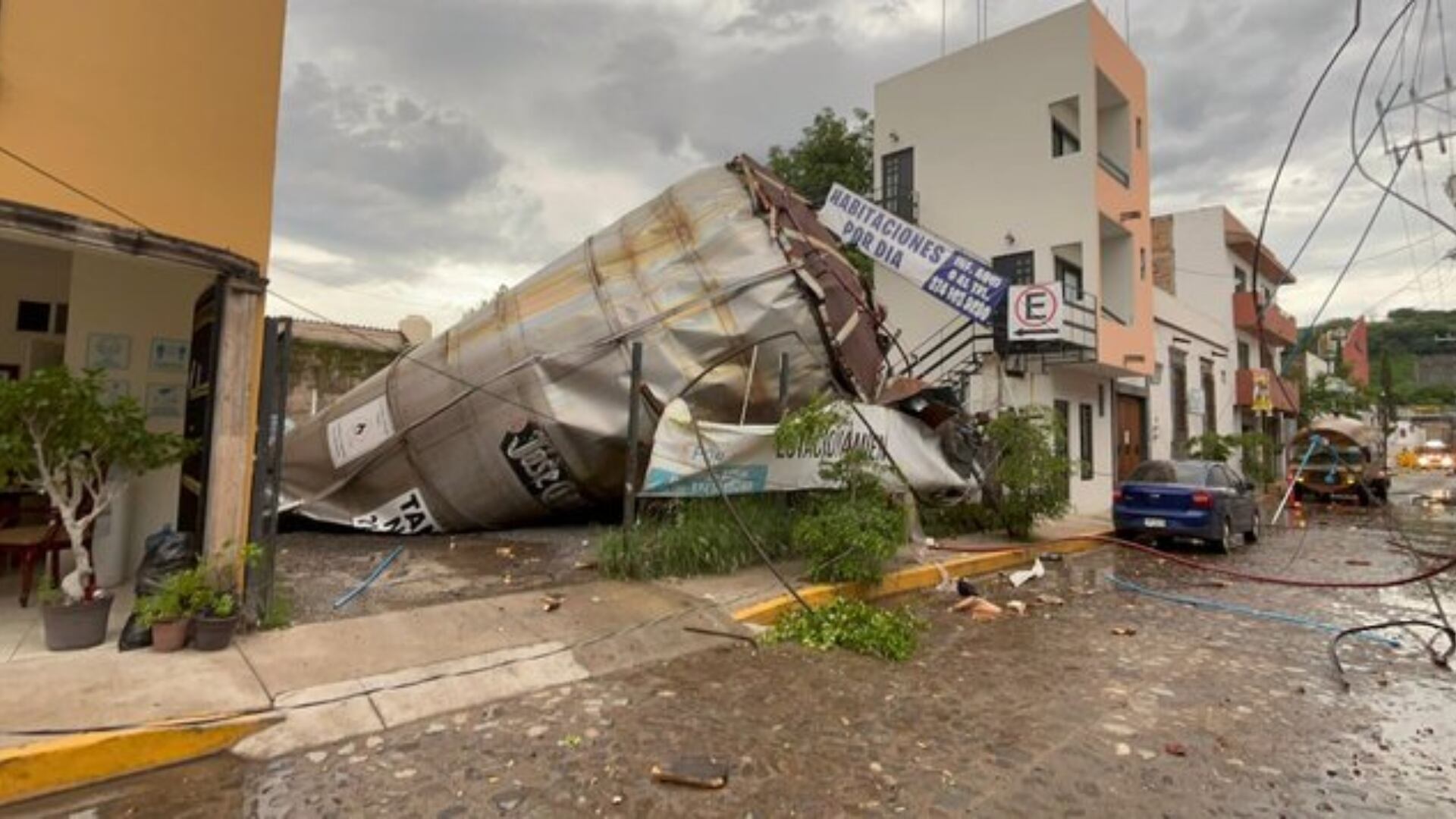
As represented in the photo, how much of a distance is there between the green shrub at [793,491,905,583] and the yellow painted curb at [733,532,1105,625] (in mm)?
168

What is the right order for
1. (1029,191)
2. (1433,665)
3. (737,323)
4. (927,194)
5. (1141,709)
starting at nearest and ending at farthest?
(1141,709)
(1433,665)
(737,323)
(1029,191)
(927,194)

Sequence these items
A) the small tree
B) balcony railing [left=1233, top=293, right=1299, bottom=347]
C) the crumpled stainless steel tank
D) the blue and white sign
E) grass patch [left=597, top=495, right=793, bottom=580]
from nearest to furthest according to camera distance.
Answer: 1. the small tree
2. grass patch [left=597, top=495, right=793, bottom=580]
3. the crumpled stainless steel tank
4. the blue and white sign
5. balcony railing [left=1233, top=293, right=1299, bottom=347]

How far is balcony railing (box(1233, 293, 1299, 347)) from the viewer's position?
29.3m

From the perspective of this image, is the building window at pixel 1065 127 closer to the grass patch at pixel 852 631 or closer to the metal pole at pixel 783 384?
the metal pole at pixel 783 384

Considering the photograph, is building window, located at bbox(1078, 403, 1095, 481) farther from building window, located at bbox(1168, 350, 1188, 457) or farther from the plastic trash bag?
the plastic trash bag

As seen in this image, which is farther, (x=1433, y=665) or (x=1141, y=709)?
(x=1433, y=665)

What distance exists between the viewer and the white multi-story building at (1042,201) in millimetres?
16766

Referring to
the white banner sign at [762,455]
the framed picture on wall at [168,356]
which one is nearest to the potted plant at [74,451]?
the framed picture on wall at [168,356]

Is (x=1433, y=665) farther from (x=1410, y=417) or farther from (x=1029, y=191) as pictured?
(x=1410, y=417)

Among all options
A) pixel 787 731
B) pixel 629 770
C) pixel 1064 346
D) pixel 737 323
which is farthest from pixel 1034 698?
pixel 1064 346

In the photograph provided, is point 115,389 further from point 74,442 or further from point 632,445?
point 632,445

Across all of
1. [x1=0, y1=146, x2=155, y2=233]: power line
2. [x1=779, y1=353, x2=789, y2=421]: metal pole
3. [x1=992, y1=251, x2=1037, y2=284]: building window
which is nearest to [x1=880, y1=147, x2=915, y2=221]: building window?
[x1=992, y1=251, x2=1037, y2=284]: building window

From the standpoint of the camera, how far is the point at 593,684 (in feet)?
17.0

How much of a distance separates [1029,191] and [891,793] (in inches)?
670
